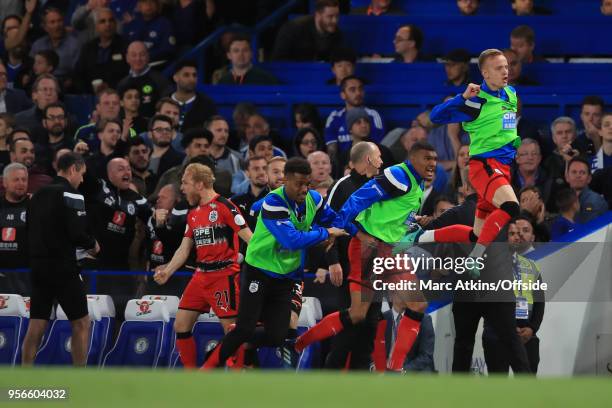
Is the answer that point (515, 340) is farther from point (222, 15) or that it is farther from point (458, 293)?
point (222, 15)

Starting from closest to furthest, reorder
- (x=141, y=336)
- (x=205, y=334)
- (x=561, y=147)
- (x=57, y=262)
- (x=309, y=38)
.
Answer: (x=57, y=262) < (x=205, y=334) < (x=141, y=336) < (x=561, y=147) < (x=309, y=38)

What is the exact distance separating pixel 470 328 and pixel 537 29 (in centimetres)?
631

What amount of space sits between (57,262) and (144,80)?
15.1ft

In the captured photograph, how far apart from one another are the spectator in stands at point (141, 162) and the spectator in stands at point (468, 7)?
4.56 metres

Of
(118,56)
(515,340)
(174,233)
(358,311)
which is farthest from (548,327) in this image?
(118,56)

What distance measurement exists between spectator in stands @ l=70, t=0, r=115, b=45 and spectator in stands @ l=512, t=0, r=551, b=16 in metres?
5.47

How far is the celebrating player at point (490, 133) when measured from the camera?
1123 centimetres

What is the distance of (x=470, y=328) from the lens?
11.5 metres

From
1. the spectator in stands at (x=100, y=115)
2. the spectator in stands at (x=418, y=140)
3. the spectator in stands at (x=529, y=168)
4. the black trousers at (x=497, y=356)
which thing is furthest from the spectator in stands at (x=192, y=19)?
the black trousers at (x=497, y=356)

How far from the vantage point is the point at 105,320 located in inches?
527

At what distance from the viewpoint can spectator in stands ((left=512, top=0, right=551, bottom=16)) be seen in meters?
16.9

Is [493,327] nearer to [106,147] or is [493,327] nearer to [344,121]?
[344,121]

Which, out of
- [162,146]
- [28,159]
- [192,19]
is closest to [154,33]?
[192,19]

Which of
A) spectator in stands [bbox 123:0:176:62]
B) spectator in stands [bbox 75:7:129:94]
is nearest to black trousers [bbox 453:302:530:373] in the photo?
spectator in stands [bbox 75:7:129:94]
